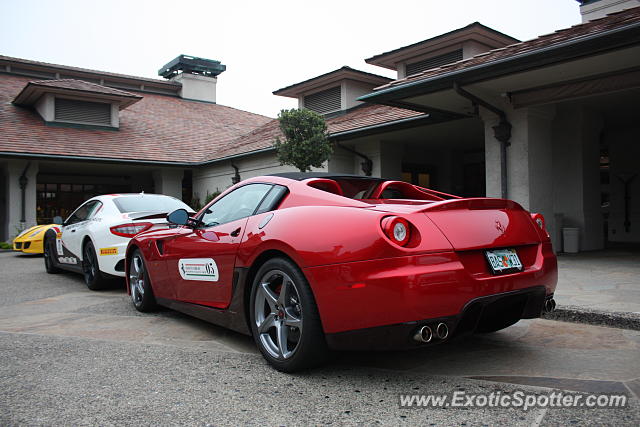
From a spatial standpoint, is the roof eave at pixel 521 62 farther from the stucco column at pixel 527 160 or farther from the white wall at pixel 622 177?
the white wall at pixel 622 177

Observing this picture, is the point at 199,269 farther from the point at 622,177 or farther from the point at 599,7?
Answer: the point at 599,7

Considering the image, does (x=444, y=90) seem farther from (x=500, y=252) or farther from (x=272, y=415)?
(x=272, y=415)

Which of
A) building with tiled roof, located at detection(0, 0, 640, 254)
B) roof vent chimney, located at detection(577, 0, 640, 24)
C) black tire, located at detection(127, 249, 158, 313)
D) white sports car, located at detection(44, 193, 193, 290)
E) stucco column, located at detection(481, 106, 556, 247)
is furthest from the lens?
roof vent chimney, located at detection(577, 0, 640, 24)

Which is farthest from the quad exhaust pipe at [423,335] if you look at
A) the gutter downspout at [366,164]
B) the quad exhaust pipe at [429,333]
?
the gutter downspout at [366,164]

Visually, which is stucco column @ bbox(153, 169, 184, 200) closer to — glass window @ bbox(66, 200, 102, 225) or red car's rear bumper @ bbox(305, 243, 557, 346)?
glass window @ bbox(66, 200, 102, 225)

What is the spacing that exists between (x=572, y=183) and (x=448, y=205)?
29.1 ft

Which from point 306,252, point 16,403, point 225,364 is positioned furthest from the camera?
point 225,364

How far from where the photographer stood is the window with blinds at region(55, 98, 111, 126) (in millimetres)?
19516

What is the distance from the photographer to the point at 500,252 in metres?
3.07

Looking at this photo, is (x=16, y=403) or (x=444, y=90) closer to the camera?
(x=16, y=403)

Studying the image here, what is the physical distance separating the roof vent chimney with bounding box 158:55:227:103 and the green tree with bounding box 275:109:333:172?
1800 cm

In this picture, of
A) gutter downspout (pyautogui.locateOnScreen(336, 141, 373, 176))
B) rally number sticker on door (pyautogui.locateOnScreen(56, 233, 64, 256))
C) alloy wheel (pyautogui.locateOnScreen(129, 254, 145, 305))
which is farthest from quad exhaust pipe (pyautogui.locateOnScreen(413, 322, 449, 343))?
gutter downspout (pyautogui.locateOnScreen(336, 141, 373, 176))

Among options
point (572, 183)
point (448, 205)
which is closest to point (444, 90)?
point (572, 183)

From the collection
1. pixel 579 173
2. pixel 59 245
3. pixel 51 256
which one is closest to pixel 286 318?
pixel 59 245
